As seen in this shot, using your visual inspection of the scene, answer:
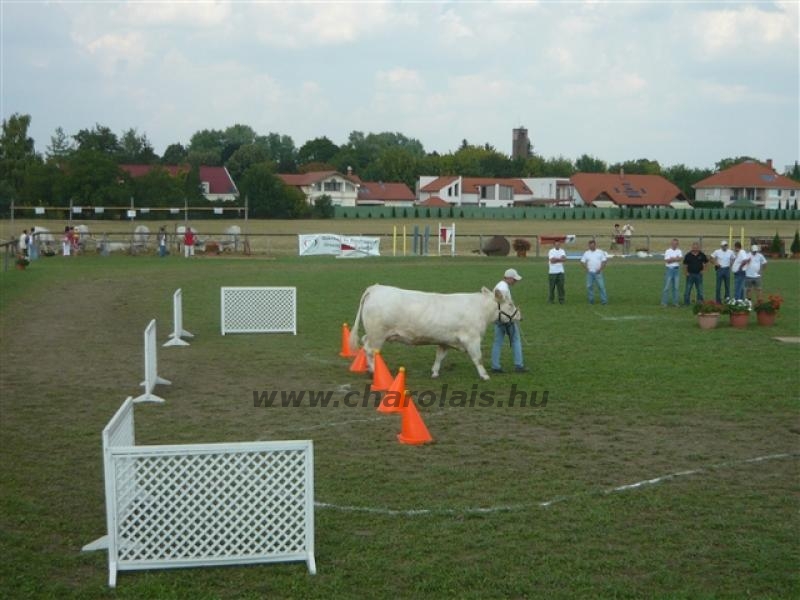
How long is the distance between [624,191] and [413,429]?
363 ft

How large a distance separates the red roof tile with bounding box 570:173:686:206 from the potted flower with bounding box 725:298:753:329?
317 feet

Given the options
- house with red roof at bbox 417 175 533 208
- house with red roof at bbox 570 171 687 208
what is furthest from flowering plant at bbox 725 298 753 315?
house with red roof at bbox 417 175 533 208

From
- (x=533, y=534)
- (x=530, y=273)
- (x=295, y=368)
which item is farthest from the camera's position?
(x=530, y=273)

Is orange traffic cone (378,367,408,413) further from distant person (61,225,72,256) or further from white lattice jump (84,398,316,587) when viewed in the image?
distant person (61,225,72,256)

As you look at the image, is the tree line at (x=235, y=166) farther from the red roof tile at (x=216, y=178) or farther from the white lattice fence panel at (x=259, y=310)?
the white lattice fence panel at (x=259, y=310)

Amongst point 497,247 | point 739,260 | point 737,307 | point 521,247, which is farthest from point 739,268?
point 497,247

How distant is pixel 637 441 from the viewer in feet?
38.6

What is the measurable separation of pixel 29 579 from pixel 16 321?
17.0m

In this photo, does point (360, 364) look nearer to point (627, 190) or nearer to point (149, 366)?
point (149, 366)

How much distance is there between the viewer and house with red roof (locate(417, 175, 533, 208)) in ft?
399

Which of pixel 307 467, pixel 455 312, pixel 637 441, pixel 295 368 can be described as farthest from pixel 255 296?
pixel 307 467

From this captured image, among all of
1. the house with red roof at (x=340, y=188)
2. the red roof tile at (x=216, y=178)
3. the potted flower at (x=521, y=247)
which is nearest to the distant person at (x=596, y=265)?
the potted flower at (x=521, y=247)

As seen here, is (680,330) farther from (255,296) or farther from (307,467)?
(307,467)

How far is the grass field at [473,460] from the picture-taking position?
768 cm
